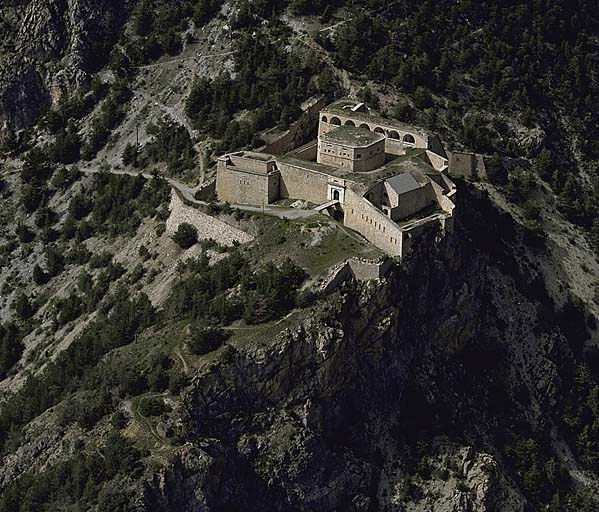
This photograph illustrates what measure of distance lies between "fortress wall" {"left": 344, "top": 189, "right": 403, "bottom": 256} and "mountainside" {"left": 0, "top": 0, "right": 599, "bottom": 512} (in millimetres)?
1178

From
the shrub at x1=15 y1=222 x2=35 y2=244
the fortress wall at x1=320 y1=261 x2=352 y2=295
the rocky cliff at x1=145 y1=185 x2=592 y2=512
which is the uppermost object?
the fortress wall at x1=320 y1=261 x2=352 y2=295

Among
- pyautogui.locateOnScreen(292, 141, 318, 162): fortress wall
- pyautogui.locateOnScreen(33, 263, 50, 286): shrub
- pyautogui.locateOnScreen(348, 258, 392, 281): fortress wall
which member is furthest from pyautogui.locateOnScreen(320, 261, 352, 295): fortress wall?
pyautogui.locateOnScreen(33, 263, 50, 286): shrub

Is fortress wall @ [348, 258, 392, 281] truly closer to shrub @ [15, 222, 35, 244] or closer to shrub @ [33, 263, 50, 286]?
shrub @ [33, 263, 50, 286]

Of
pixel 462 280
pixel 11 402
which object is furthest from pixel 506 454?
pixel 11 402

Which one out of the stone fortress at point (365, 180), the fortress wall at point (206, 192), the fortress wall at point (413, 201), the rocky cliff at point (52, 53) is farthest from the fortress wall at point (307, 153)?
the rocky cliff at point (52, 53)

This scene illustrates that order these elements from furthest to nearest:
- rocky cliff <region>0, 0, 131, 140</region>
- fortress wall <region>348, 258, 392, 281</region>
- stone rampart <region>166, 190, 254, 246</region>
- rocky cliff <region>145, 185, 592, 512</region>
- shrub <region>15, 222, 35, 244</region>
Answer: rocky cliff <region>0, 0, 131, 140</region>, shrub <region>15, 222, 35, 244</region>, stone rampart <region>166, 190, 254, 246</region>, fortress wall <region>348, 258, 392, 281</region>, rocky cliff <region>145, 185, 592, 512</region>

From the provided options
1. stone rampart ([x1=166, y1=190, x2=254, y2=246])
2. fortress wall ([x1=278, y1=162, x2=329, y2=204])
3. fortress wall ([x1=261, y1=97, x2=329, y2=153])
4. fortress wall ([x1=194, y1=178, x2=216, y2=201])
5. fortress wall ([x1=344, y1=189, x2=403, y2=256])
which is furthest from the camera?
fortress wall ([x1=261, y1=97, x2=329, y2=153])

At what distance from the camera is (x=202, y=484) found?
8569 centimetres

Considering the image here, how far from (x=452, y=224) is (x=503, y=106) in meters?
30.8

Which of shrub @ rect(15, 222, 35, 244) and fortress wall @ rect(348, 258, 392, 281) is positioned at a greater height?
fortress wall @ rect(348, 258, 392, 281)

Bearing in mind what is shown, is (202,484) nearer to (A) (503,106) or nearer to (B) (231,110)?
(B) (231,110)

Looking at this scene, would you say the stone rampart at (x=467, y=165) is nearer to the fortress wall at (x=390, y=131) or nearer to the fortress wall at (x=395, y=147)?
the fortress wall at (x=390, y=131)

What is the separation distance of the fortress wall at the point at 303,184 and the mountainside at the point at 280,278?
2.14 metres

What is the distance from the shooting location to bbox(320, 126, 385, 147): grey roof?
104225mm
